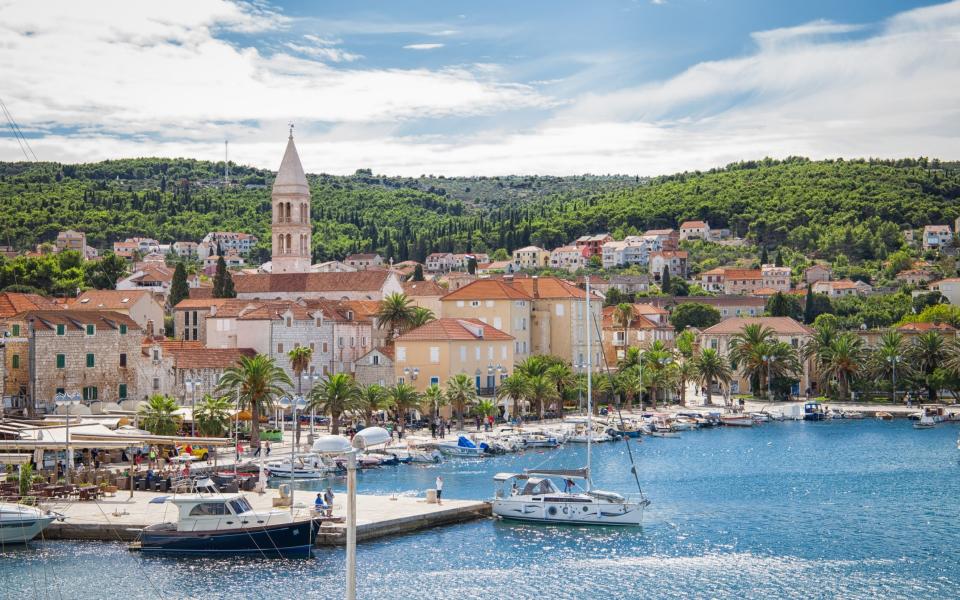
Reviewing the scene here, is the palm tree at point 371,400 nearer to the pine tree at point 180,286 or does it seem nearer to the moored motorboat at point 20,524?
the moored motorboat at point 20,524

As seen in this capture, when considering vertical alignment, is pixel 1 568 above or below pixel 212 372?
below

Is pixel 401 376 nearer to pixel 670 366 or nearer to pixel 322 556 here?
pixel 670 366

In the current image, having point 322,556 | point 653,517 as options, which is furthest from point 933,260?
point 322,556

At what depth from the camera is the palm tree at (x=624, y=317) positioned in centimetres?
10712

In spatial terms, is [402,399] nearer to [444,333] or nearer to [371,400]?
[371,400]

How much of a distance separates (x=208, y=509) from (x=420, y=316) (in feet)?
172

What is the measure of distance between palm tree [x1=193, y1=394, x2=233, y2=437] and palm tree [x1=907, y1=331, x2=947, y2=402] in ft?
192

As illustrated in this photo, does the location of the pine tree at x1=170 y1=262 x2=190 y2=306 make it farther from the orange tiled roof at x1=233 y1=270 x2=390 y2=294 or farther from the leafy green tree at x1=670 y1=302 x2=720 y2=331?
the leafy green tree at x1=670 y1=302 x2=720 y2=331

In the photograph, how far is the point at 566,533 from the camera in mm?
43594

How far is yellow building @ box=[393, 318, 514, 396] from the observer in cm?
7769

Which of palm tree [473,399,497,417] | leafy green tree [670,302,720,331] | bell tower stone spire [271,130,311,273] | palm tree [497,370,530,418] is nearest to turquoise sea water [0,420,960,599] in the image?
palm tree [473,399,497,417]

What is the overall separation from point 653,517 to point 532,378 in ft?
105

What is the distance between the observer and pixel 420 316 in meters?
90.3

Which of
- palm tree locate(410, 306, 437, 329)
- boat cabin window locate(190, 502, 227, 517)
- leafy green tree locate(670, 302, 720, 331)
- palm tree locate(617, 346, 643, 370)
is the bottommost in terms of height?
boat cabin window locate(190, 502, 227, 517)
